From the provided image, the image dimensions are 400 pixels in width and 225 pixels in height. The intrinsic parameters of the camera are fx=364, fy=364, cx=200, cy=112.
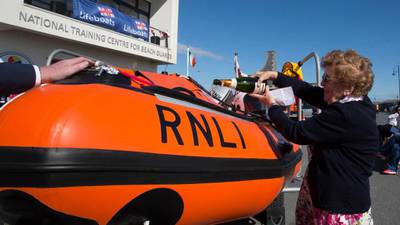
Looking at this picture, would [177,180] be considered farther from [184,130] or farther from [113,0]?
[113,0]

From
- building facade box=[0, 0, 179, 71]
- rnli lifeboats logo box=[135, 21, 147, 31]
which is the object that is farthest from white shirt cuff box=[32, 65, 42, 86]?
rnli lifeboats logo box=[135, 21, 147, 31]

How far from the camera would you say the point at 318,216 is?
1987 mm

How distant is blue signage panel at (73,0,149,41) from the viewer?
1302 centimetres

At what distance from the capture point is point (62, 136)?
4.83ft

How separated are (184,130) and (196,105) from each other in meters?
0.34

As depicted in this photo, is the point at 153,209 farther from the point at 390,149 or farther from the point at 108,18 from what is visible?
the point at 108,18

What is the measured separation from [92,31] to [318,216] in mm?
12771

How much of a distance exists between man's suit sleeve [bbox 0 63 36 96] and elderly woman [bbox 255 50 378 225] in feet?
4.51

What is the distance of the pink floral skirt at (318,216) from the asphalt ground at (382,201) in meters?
1.86

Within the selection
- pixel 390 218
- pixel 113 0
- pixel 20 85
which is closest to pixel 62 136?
pixel 20 85

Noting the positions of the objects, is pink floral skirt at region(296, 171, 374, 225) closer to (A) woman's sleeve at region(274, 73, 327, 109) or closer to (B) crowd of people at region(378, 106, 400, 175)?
(A) woman's sleeve at region(274, 73, 327, 109)

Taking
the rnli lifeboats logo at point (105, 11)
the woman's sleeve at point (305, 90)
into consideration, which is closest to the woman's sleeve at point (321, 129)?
the woman's sleeve at point (305, 90)

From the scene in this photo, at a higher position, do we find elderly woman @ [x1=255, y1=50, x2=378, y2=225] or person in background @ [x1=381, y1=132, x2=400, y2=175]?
elderly woman @ [x1=255, y1=50, x2=378, y2=225]

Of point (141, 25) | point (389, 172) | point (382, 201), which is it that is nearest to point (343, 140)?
point (382, 201)
